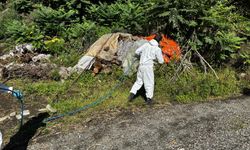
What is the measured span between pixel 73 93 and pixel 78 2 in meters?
5.49

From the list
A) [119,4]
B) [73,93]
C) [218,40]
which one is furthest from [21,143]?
[119,4]

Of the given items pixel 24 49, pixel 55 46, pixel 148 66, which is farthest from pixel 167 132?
pixel 24 49

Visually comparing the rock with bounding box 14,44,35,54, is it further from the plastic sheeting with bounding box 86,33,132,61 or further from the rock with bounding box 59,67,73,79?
the plastic sheeting with bounding box 86,33,132,61

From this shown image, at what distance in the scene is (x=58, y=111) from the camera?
8.33 meters

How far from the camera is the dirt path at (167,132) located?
256 inches

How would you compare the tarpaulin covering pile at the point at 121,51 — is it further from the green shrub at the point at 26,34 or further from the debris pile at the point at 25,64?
the green shrub at the point at 26,34

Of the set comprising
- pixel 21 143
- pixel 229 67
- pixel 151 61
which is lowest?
pixel 21 143

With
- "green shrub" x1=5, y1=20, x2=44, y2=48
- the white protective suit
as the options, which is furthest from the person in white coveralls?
"green shrub" x1=5, y1=20, x2=44, y2=48

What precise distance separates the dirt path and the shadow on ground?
0.90ft

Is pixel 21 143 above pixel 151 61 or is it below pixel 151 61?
below

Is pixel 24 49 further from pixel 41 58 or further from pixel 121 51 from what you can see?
pixel 121 51

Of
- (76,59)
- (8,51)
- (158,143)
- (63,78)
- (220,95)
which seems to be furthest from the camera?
(8,51)

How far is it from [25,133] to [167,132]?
3215 mm

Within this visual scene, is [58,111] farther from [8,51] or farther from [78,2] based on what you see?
[78,2]
